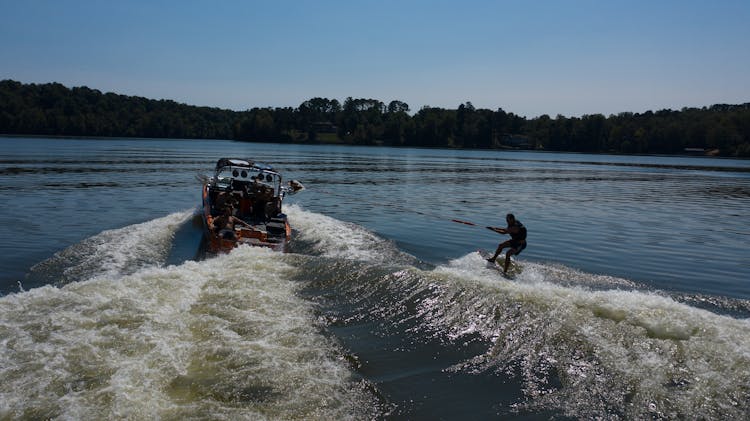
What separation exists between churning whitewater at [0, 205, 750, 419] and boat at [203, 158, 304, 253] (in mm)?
2786

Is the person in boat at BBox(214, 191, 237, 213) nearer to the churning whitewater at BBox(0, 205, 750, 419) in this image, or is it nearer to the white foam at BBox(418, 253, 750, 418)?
the churning whitewater at BBox(0, 205, 750, 419)

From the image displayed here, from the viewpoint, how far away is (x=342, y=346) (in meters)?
9.20

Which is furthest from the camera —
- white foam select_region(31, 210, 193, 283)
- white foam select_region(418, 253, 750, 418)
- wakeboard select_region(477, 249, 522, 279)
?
wakeboard select_region(477, 249, 522, 279)

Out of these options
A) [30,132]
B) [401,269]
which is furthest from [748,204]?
[30,132]

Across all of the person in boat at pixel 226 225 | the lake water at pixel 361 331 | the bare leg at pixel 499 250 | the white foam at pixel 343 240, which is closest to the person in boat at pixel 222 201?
the lake water at pixel 361 331

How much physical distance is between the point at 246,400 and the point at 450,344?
12.3 ft

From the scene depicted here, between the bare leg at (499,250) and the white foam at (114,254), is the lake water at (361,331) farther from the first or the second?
the bare leg at (499,250)

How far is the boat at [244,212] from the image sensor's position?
630 inches

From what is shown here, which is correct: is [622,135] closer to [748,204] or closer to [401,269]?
[748,204]

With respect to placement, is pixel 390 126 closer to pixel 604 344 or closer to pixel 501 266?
pixel 501 266

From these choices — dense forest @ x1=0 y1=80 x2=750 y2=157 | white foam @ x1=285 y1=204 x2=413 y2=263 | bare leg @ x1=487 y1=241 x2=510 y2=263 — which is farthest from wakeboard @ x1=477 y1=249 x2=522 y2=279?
dense forest @ x1=0 y1=80 x2=750 y2=157

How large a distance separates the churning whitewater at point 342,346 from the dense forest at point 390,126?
460 feet

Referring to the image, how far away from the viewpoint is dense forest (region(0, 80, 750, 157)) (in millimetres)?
133750

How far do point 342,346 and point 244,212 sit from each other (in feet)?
41.2
